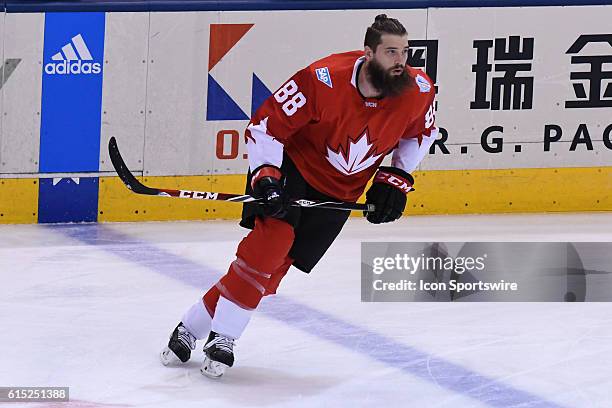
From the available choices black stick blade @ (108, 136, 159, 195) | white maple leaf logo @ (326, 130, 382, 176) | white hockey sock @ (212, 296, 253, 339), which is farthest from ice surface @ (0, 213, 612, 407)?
white maple leaf logo @ (326, 130, 382, 176)

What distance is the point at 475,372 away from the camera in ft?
14.3

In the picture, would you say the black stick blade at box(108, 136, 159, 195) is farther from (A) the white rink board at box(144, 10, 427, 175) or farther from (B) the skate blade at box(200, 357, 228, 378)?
(A) the white rink board at box(144, 10, 427, 175)

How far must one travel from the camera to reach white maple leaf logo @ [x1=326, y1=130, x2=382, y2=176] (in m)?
4.12

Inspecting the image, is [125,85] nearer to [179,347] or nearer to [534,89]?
[534,89]

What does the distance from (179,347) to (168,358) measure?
7 cm

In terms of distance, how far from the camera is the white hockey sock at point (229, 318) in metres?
4.12

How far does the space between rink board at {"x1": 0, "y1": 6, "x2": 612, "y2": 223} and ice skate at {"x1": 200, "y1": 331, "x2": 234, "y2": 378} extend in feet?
8.67

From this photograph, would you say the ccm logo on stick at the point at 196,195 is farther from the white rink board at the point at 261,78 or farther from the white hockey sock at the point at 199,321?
the white rink board at the point at 261,78

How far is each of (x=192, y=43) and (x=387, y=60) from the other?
2850 mm

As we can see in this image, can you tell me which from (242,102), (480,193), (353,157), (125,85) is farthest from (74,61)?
(353,157)

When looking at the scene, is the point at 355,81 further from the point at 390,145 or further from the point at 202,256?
the point at 202,256

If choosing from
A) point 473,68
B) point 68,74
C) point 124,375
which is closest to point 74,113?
point 68,74

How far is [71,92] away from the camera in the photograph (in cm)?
655

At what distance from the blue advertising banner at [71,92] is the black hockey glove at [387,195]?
2627 millimetres
